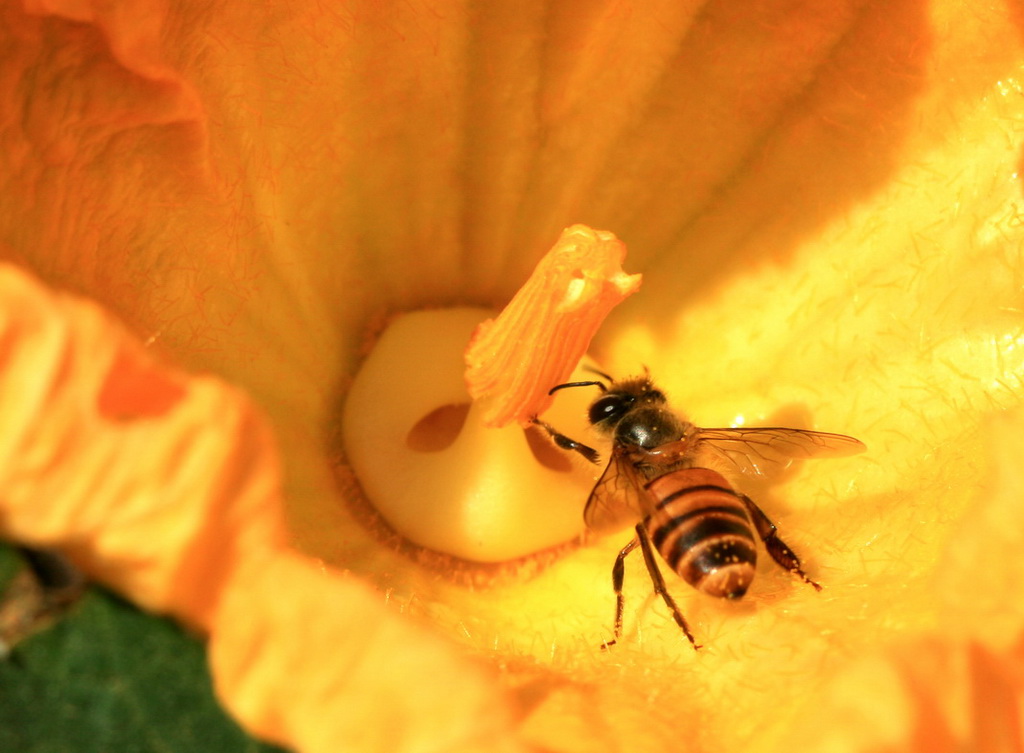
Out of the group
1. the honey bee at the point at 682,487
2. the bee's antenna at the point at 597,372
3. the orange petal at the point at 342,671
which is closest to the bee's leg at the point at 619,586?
the honey bee at the point at 682,487

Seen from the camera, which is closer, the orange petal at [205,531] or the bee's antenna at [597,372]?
the orange petal at [205,531]

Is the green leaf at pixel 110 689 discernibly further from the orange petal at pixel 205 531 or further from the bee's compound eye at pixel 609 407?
the bee's compound eye at pixel 609 407

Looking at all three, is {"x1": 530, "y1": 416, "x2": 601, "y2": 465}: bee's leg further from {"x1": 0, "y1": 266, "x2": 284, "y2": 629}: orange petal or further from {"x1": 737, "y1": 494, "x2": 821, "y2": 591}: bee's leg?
{"x1": 0, "y1": 266, "x2": 284, "y2": 629}: orange petal

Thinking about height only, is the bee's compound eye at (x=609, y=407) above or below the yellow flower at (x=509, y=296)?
below

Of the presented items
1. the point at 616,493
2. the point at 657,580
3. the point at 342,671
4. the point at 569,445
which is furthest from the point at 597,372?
the point at 342,671


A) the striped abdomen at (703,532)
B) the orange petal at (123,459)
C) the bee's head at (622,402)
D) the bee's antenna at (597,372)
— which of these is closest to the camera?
the orange petal at (123,459)
